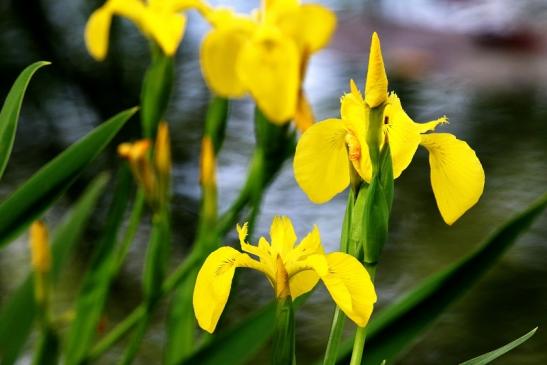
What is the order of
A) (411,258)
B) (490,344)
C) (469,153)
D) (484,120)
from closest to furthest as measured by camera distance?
1. (469,153)
2. (490,344)
3. (411,258)
4. (484,120)

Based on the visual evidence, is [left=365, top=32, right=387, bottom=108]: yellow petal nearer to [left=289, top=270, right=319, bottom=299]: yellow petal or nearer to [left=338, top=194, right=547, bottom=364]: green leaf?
[left=289, top=270, right=319, bottom=299]: yellow petal

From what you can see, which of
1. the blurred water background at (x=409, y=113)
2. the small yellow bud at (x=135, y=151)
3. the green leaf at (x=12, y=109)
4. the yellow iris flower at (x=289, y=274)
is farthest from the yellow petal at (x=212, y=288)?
the blurred water background at (x=409, y=113)

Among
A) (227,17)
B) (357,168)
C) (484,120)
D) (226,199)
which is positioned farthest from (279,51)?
(484,120)

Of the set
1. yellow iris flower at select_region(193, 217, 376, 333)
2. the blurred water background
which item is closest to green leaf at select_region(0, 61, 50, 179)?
yellow iris flower at select_region(193, 217, 376, 333)

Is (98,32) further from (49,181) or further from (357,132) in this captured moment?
(357,132)

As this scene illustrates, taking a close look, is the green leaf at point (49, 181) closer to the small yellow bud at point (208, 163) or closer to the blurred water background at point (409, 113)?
the small yellow bud at point (208, 163)

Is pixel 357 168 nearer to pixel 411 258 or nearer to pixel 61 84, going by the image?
pixel 411 258
